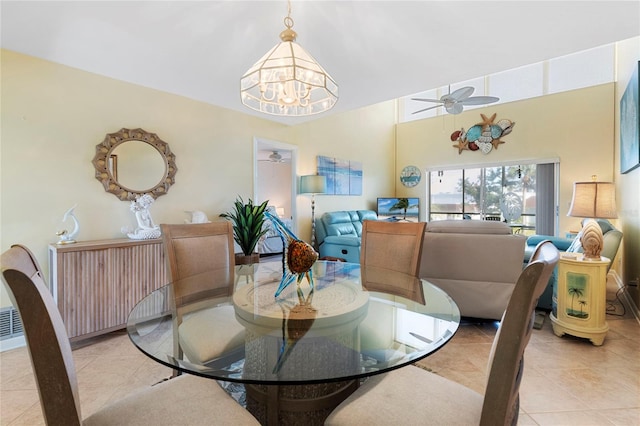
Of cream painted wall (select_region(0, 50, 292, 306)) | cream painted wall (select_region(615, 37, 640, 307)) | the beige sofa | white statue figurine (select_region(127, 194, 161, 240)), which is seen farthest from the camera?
cream painted wall (select_region(615, 37, 640, 307))

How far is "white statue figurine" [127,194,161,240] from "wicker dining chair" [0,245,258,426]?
6.36ft

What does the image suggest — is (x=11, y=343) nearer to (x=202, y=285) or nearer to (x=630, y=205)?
(x=202, y=285)

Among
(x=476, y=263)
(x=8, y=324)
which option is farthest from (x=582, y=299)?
(x=8, y=324)

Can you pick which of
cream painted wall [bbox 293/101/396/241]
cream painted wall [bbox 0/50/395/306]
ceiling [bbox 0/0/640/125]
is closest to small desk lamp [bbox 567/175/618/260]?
ceiling [bbox 0/0/640/125]

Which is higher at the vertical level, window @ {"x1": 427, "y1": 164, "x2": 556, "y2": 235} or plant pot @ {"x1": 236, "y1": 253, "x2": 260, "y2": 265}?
window @ {"x1": 427, "y1": 164, "x2": 556, "y2": 235}

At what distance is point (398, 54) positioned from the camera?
239 cm

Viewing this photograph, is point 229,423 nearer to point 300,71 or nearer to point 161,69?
point 300,71

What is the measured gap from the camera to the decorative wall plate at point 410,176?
7.27m

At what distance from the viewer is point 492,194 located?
657 centimetres

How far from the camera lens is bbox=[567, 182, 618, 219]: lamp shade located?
2746 mm

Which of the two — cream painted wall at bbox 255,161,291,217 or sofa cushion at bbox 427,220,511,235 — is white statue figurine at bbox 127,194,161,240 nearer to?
sofa cushion at bbox 427,220,511,235

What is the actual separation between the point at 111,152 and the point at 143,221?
722mm

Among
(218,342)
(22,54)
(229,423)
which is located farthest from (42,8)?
(229,423)

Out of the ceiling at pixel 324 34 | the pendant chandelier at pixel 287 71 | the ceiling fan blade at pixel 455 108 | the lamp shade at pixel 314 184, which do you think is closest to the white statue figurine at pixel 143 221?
the ceiling at pixel 324 34
